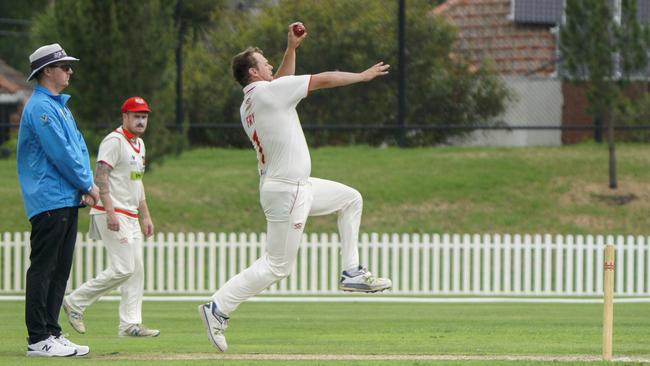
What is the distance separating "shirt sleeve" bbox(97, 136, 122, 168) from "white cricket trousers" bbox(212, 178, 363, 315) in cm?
223

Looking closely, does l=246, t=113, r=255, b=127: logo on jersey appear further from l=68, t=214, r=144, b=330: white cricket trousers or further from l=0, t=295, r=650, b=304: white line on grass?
l=0, t=295, r=650, b=304: white line on grass

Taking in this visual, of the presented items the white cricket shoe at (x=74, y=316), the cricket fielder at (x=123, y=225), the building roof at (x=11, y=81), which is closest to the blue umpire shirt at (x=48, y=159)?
the cricket fielder at (x=123, y=225)

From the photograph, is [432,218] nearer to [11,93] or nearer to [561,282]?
[561,282]

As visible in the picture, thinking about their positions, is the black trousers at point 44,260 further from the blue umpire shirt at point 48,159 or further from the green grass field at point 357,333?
the green grass field at point 357,333

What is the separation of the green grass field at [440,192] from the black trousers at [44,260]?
11712 millimetres

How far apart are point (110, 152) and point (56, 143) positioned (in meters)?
2.45

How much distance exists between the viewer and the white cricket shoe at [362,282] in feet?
31.0

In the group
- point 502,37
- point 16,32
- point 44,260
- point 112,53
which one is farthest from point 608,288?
point 16,32

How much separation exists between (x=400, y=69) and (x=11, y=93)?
1283 cm

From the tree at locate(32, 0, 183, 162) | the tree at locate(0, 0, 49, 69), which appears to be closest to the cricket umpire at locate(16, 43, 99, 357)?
the tree at locate(32, 0, 183, 162)

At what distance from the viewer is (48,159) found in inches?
345

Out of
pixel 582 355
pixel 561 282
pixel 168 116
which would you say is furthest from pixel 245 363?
pixel 168 116

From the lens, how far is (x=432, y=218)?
69.2 ft

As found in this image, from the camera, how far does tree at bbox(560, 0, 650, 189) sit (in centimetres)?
2080
